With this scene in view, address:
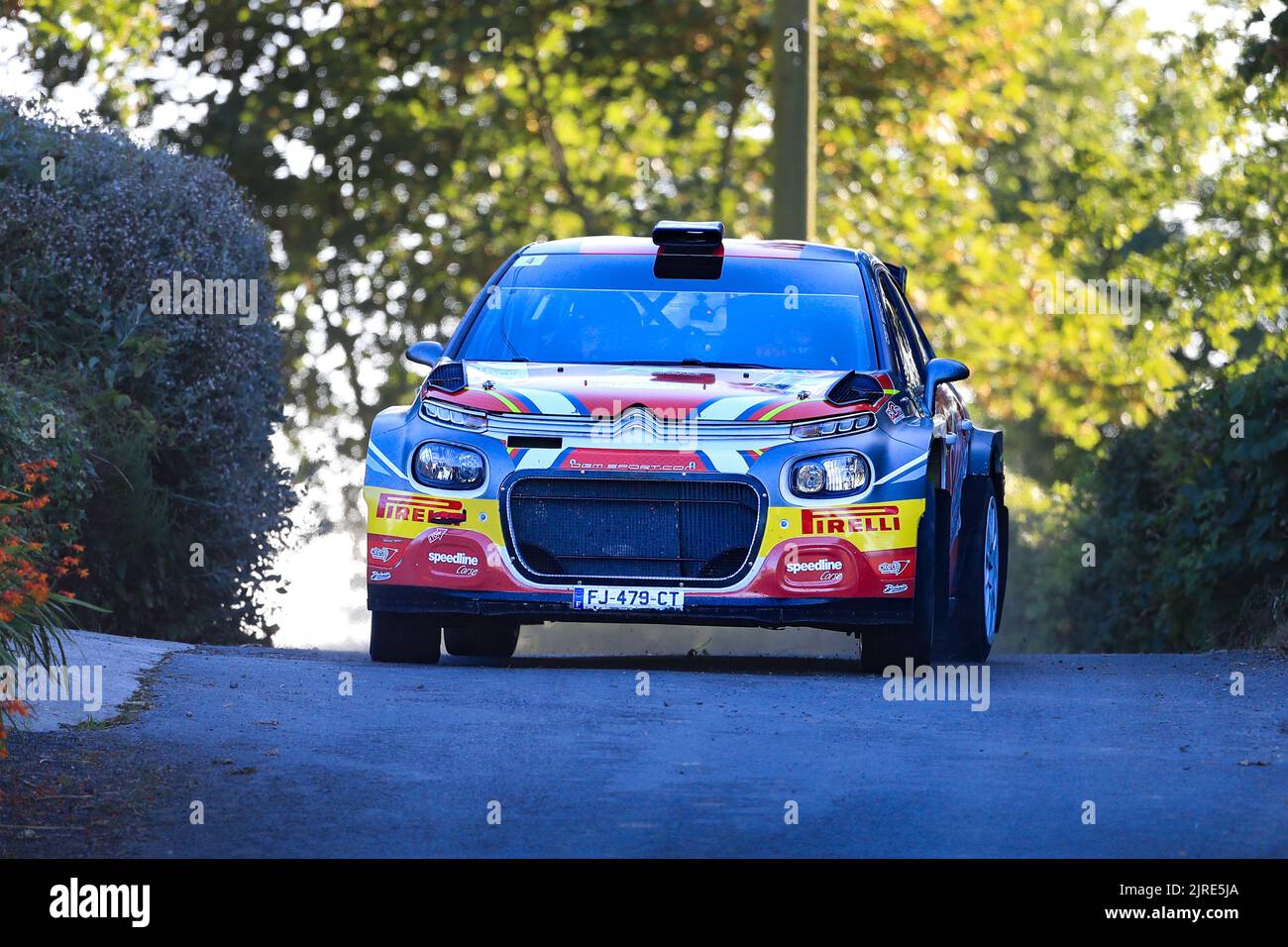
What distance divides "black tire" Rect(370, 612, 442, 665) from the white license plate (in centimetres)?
95

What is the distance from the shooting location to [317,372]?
31516mm

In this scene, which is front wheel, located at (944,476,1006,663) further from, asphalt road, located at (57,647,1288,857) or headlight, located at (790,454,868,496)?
headlight, located at (790,454,868,496)

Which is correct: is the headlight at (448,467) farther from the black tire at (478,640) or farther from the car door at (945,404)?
the car door at (945,404)

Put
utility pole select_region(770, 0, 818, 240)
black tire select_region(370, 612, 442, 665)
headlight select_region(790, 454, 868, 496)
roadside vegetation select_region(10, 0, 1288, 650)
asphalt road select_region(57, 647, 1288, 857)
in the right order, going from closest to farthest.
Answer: asphalt road select_region(57, 647, 1288, 857), headlight select_region(790, 454, 868, 496), black tire select_region(370, 612, 442, 665), utility pole select_region(770, 0, 818, 240), roadside vegetation select_region(10, 0, 1288, 650)

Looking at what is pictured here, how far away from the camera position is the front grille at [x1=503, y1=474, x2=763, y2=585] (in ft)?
37.1

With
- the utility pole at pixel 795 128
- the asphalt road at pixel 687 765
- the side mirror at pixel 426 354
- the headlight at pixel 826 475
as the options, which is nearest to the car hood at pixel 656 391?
the headlight at pixel 826 475

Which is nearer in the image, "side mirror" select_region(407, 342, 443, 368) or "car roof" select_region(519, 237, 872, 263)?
"side mirror" select_region(407, 342, 443, 368)

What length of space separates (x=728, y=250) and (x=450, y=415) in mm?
2014

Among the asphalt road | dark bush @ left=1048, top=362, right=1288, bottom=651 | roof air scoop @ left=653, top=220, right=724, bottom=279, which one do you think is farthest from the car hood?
dark bush @ left=1048, top=362, right=1288, bottom=651

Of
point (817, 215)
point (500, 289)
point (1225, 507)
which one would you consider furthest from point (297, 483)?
point (817, 215)

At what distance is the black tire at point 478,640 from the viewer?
13109mm

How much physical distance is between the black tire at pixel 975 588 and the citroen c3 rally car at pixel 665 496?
1.06m

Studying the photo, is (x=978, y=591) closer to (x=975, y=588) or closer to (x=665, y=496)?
(x=975, y=588)
